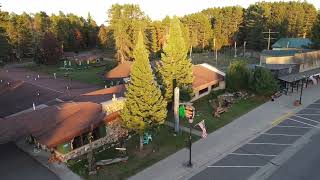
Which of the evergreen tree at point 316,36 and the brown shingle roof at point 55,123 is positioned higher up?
the evergreen tree at point 316,36

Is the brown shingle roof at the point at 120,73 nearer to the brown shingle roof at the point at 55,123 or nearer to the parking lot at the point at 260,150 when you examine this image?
the brown shingle roof at the point at 55,123

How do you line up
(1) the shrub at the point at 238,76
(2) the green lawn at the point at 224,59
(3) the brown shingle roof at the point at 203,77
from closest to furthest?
(3) the brown shingle roof at the point at 203,77 → (1) the shrub at the point at 238,76 → (2) the green lawn at the point at 224,59

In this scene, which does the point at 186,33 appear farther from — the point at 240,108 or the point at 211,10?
the point at 240,108

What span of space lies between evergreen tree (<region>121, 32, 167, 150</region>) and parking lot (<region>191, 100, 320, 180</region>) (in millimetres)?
6138

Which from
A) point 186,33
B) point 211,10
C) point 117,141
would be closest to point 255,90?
point 117,141

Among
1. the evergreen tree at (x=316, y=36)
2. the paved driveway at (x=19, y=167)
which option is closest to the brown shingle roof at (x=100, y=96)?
the paved driveway at (x=19, y=167)

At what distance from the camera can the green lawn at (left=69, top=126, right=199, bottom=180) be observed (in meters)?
22.7

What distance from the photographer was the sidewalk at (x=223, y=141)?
75.1 ft

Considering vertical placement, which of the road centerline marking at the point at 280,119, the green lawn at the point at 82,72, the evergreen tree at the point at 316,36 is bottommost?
the road centerline marking at the point at 280,119

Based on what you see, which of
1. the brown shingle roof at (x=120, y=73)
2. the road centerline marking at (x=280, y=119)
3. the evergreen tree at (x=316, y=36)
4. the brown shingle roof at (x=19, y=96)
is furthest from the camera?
the evergreen tree at (x=316, y=36)

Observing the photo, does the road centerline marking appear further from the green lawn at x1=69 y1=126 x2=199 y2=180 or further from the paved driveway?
the paved driveway

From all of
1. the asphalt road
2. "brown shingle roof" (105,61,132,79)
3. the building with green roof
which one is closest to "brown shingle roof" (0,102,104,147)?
the asphalt road

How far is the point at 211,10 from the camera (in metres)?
122

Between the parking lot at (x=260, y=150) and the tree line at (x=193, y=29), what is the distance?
172 feet
